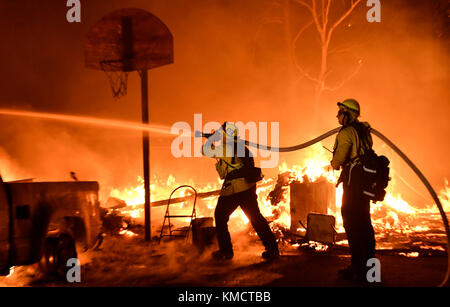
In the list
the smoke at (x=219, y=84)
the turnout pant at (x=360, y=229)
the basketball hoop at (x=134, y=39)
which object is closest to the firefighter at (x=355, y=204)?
the turnout pant at (x=360, y=229)

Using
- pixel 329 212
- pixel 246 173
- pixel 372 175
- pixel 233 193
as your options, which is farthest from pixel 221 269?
pixel 329 212

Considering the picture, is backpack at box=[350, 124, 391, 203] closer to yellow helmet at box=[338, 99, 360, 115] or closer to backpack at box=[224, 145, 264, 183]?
yellow helmet at box=[338, 99, 360, 115]

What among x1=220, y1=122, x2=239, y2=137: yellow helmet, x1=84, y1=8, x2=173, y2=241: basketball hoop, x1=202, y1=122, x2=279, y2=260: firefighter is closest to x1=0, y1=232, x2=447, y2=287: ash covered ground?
x1=202, y1=122, x2=279, y2=260: firefighter

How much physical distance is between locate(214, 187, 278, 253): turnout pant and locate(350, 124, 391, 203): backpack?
1740mm

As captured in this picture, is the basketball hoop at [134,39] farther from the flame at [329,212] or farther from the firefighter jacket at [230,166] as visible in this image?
the flame at [329,212]

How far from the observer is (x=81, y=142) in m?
14.2

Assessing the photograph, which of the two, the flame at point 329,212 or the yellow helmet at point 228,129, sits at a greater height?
the yellow helmet at point 228,129

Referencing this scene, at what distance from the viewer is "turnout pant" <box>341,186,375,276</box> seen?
15.4 ft

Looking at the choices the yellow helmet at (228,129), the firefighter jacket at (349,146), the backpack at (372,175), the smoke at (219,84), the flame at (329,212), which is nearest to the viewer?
the backpack at (372,175)

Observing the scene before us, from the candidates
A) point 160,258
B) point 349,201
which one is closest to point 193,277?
point 160,258

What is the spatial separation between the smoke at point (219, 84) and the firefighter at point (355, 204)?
979cm

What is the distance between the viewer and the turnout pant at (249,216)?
18.8 ft

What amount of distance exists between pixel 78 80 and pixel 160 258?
11.7 meters

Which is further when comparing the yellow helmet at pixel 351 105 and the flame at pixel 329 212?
the flame at pixel 329 212
